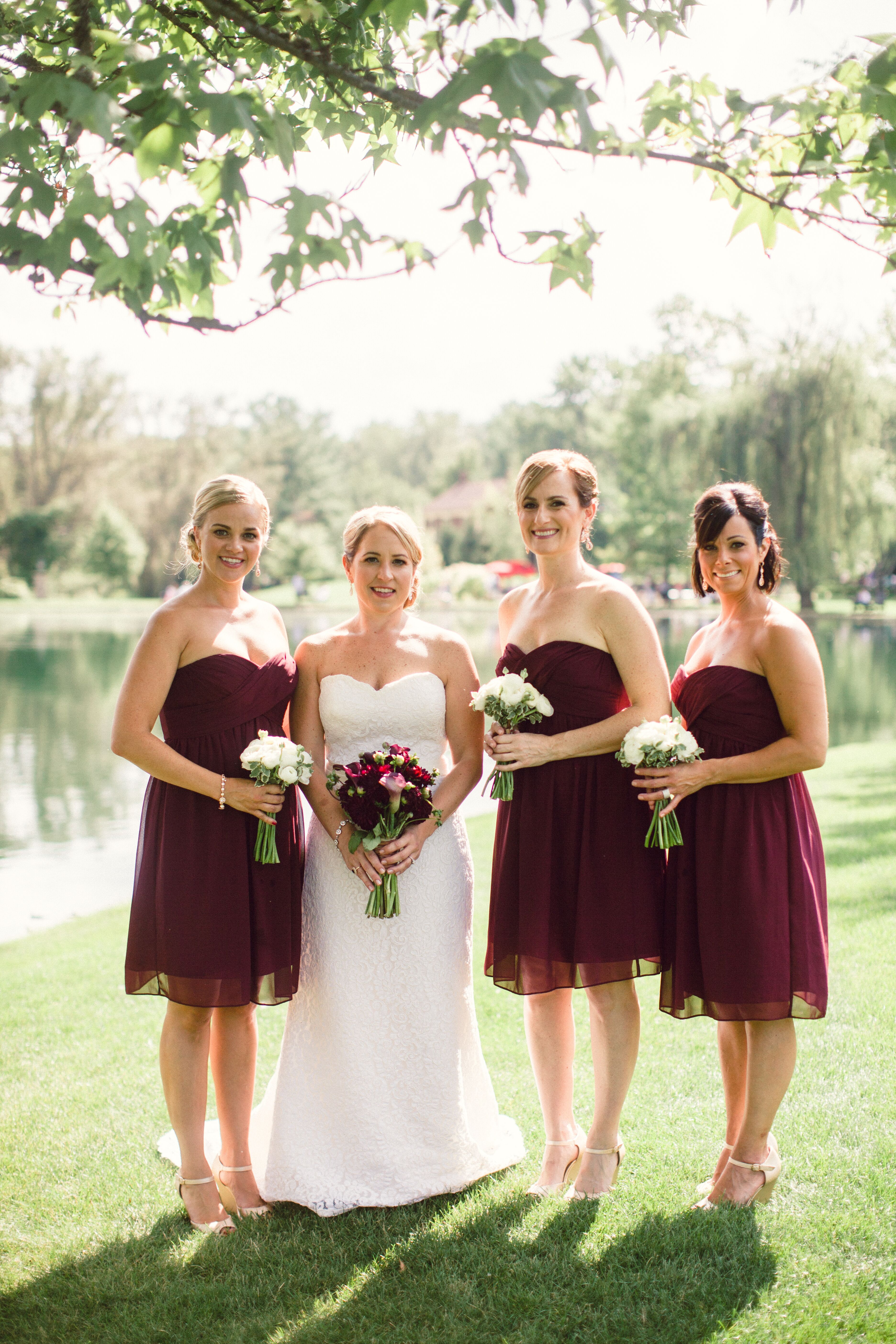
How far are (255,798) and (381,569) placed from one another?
1.05 m

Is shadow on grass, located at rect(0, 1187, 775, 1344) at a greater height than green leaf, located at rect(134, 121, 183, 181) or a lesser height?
lesser

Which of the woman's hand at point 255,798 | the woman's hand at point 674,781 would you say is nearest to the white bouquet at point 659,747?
the woman's hand at point 674,781

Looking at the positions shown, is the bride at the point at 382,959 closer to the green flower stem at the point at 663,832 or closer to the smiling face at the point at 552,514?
the smiling face at the point at 552,514

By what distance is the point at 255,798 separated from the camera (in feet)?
12.3

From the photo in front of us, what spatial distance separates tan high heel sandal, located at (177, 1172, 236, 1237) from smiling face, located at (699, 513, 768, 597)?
9.80ft

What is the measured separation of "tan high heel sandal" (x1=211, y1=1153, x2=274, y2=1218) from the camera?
3.90m

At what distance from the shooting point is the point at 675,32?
3186 millimetres

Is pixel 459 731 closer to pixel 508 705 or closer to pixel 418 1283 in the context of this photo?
pixel 508 705

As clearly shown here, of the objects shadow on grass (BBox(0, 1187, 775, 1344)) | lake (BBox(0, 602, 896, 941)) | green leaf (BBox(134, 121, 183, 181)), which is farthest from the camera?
lake (BBox(0, 602, 896, 941))

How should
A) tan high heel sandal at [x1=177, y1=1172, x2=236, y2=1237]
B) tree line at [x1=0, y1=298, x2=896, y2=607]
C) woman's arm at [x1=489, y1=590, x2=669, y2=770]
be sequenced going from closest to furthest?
tan high heel sandal at [x1=177, y1=1172, x2=236, y2=1237], woman's arm at [x1=489, y1=590, x2=669, y2=770], tree line at [x1=0, y1=298, x2=896, y2=607]

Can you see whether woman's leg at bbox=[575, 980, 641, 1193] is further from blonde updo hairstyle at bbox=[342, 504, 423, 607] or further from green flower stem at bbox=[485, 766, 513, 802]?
blonde updo hairstyle at bbox=[342, 504, 423, 607]

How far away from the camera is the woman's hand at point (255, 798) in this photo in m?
3.74

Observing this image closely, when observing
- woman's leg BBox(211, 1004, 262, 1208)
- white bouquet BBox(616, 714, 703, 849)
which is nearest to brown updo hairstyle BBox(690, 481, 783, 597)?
white bouquet BBox(616, 714, 703, 849)

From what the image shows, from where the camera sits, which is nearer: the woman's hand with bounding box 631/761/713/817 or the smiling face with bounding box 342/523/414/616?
the woman's hand with bounding box 631/761/713/817
